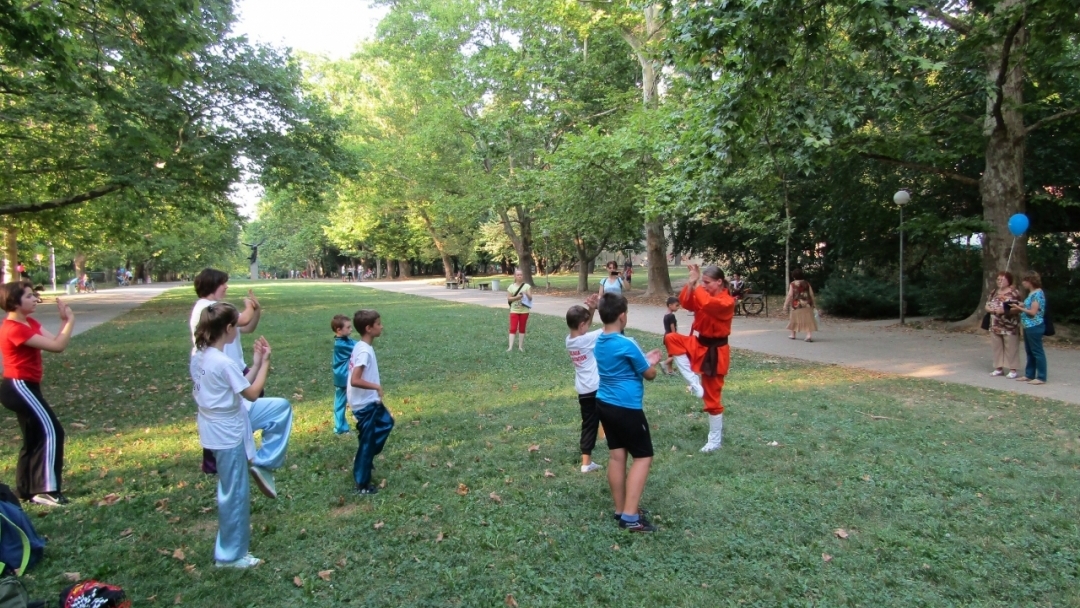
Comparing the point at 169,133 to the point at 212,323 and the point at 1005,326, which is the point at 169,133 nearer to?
the point at 212,323

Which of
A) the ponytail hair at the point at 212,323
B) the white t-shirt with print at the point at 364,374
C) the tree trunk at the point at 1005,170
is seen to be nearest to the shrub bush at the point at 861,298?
the tree trunk at the point at 1005,170

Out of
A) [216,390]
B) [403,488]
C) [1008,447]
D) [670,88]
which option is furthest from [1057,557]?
[670,88]

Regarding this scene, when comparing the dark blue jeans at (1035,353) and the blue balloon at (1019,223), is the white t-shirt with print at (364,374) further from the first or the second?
the blue balloon at (1019,223)

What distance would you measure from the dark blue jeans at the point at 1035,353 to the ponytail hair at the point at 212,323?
9716 mm

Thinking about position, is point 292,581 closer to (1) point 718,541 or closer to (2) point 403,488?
(2) point 403,488

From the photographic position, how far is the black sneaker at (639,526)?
13.5 feet

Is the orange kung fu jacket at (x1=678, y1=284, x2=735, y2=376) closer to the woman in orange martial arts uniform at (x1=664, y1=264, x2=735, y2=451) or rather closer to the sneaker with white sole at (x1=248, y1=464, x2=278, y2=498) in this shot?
the woman in orange martial arts uniform at (x1=664, y1=264, x2=735, y2=451)

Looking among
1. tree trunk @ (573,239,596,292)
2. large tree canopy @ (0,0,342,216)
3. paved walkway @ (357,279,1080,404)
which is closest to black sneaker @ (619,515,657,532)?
paved walkway @ (357,279,1080,404)

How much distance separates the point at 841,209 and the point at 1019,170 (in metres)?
6.17

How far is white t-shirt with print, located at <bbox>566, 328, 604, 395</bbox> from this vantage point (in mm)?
4930

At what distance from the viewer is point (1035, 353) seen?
8.79 metres

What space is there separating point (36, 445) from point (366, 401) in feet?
7.90

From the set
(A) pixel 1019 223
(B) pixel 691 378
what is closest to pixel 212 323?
(B) pixel 691 378

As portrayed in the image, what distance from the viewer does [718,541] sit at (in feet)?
13.1
